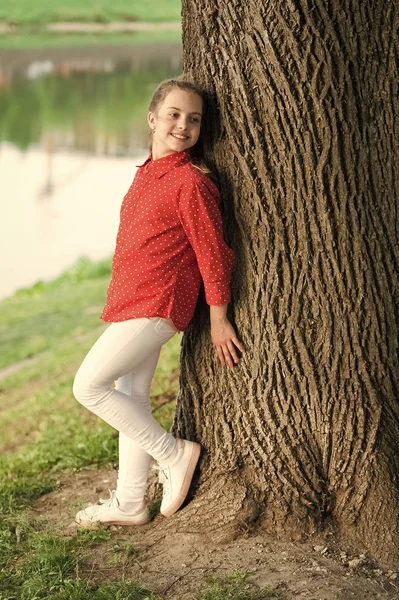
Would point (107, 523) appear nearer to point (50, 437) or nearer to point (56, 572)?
point (56, 572)

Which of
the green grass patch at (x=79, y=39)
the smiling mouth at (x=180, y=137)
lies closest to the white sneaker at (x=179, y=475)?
the smiling mouth at (x=180, y=137)

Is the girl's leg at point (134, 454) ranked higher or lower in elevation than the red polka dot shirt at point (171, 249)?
lower

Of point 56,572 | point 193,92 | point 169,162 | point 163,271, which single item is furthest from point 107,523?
point 193,92

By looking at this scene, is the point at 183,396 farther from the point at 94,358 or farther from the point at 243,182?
the point at 243,182

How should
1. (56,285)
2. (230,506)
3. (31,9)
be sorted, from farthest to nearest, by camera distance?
(31,9) < (56,285) < (230,506)

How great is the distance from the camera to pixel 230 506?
131 inches

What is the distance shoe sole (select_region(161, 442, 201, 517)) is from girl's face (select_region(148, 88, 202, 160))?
1083 millimetres

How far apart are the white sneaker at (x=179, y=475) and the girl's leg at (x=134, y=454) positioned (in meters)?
0.12

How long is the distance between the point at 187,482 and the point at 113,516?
34cm

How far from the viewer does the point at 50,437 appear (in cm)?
510

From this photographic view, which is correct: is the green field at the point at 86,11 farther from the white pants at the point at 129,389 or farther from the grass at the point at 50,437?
the white pants at the point at 129,389

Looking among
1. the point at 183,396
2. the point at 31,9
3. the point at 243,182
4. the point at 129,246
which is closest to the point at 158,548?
the point at 183,396

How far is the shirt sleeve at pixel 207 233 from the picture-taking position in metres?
3.09

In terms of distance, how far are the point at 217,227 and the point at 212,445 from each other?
84 cm
